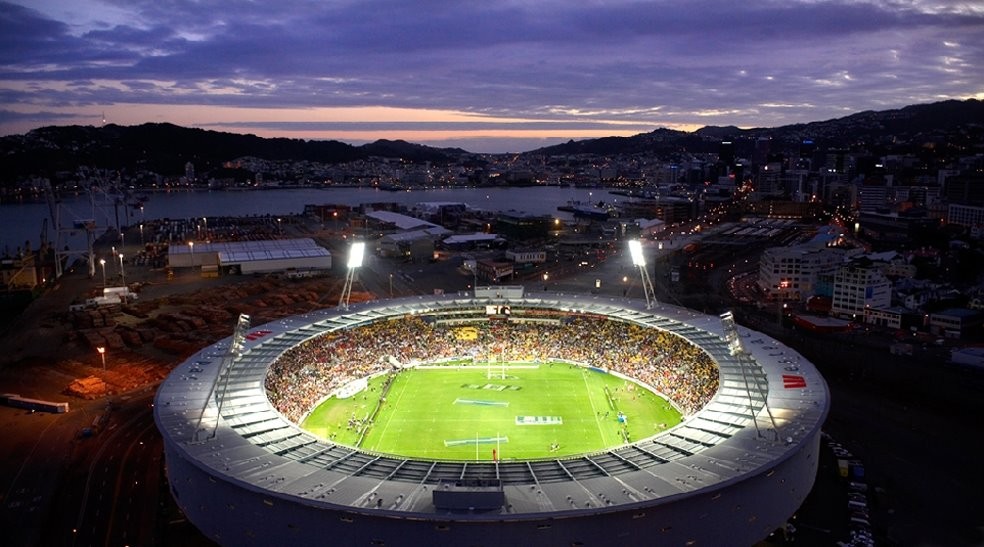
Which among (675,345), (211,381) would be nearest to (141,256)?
(211,381)

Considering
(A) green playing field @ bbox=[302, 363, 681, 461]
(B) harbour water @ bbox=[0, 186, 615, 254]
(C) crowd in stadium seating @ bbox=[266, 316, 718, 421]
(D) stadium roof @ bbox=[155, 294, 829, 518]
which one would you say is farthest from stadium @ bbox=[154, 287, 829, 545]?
(B) harbour water @ bbox=[0, 186, 615, 254]

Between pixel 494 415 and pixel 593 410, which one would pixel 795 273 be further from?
pixel 494 415

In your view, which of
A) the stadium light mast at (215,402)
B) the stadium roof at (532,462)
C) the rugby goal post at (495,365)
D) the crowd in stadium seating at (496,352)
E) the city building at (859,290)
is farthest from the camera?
the city building at (859,290)

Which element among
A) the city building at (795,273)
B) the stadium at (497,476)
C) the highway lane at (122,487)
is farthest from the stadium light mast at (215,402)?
the city building at (795,273)

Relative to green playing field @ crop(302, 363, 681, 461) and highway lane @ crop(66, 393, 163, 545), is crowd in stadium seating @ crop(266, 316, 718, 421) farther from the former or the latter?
highway lane @ crop(66, 393, 163, 545)

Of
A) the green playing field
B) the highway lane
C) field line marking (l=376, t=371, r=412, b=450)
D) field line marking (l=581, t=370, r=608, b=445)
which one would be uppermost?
field line marking (l=581, t=370, r=608, b=445)

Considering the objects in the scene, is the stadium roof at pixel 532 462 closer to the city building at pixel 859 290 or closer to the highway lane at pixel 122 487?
the highway lane at pixel 122 487
